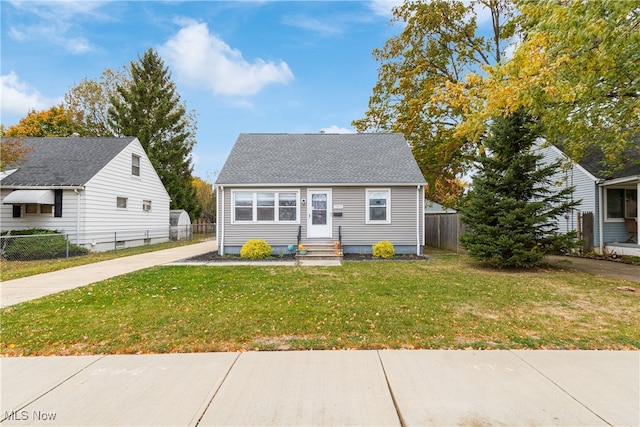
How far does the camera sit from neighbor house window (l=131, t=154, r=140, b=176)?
55.8 feet

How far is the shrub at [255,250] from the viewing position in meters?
11.7

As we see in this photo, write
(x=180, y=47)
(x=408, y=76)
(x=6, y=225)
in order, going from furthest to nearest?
(x=408, y=76) < (x=6, y=225) < (x=180, y=47)

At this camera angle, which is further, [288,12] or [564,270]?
[288,12]

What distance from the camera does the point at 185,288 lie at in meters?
6.75

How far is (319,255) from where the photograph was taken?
38.1 ft

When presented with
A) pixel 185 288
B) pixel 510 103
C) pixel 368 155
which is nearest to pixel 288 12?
pixel 368 155

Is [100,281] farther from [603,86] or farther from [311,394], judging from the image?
[603,86]

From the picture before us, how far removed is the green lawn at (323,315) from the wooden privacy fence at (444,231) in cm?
606

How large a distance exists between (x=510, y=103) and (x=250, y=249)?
9325 mm

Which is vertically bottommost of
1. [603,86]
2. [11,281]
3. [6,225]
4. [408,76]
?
[11,281]

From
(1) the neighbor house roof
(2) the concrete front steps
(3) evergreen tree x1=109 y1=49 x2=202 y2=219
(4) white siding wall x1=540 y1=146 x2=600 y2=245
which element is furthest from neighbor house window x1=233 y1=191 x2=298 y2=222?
(3) evergreen tree x1=109 y1=49 x2=202 y2=219

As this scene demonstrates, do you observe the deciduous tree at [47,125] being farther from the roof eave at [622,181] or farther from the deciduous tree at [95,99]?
the roof eave at [622,181]

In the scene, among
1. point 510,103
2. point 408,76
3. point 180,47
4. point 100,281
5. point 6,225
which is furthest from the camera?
point 408,76

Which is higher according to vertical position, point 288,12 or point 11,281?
point 288,12
